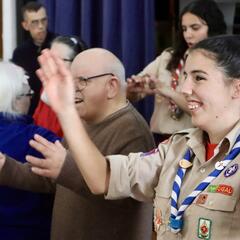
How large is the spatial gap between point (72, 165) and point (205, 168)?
16.4 inches

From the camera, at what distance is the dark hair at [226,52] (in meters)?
1.31

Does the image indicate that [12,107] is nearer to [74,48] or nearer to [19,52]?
[74,48]

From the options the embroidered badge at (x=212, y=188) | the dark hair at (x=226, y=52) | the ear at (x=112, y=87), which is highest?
the dark hair at (x=226, y=52)

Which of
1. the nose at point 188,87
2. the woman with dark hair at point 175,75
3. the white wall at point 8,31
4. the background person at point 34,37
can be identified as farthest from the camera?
the white wall at point 8,31

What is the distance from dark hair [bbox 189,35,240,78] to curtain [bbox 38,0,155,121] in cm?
195

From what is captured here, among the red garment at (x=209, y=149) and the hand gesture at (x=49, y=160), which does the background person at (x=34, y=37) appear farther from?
the red garment at (x=209, y=149)

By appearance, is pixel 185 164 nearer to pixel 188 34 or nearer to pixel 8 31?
pixel 188 34

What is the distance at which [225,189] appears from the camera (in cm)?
126

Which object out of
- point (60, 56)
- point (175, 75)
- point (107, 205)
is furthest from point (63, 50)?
point (107, 205)

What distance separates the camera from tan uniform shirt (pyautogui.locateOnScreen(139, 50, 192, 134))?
261cm

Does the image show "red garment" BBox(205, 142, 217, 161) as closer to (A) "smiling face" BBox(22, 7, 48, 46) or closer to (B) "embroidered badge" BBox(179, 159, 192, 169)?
(B) "embroidered badge" BBox(179, 159, 192, 169)

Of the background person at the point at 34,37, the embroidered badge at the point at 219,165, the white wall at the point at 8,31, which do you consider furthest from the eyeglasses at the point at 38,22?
the embroidered badge at the point at 219,165

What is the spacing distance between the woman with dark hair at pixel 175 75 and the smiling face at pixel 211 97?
109cm

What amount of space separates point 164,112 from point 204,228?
1458 millimetres
